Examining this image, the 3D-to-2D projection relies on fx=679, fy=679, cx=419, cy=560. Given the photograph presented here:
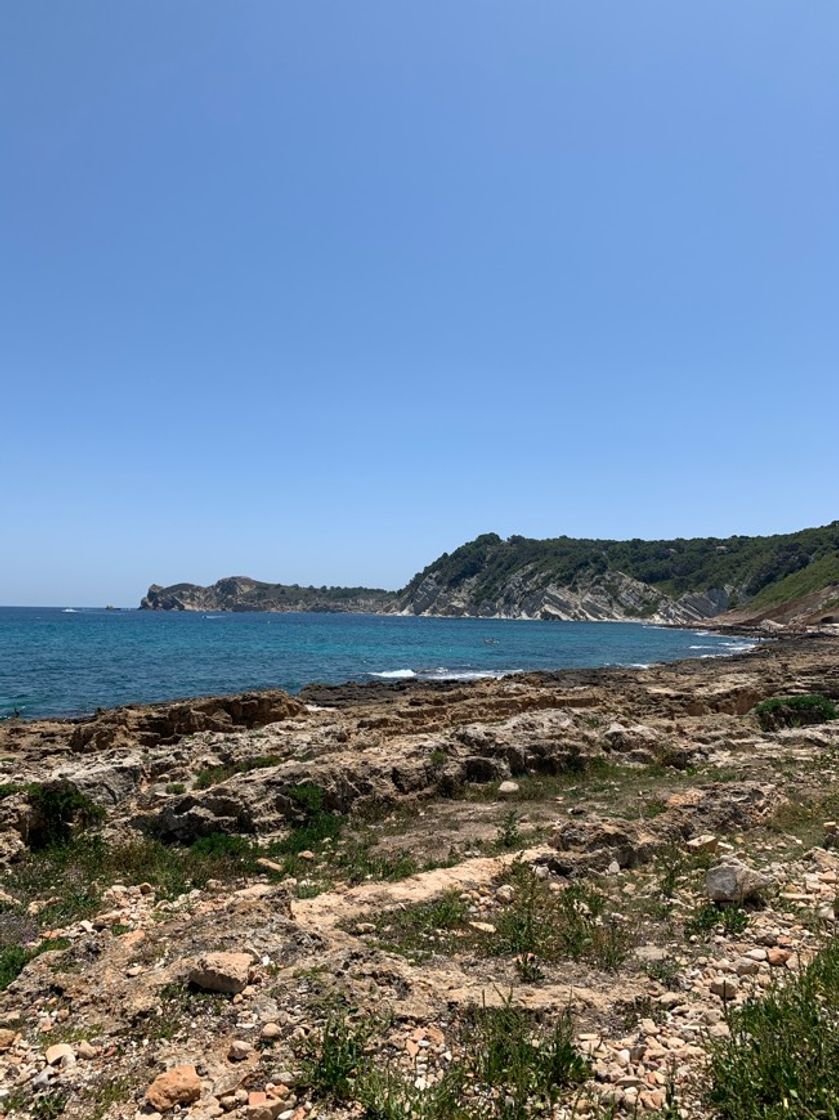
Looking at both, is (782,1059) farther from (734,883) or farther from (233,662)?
(233,662)

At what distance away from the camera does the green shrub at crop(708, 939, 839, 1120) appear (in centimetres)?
475

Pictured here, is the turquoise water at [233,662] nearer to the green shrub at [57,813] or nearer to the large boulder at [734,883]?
the green shrub at [57,813]

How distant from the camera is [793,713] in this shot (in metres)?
25.0

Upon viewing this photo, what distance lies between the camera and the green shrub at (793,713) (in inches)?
971

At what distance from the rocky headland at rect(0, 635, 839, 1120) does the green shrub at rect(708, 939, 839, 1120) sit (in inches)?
1.2

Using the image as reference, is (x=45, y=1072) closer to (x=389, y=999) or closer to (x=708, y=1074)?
(x=389, y=999)

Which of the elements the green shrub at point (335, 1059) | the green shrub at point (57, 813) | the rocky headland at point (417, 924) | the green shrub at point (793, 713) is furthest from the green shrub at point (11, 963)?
the green shrub at point (793, 713)

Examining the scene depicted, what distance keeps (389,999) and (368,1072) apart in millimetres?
1202

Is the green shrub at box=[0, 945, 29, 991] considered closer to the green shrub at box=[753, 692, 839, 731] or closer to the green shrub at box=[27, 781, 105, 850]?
the green shrub at box=[27, 781, 105, 850]

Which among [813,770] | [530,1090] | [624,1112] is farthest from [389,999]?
[813,770]

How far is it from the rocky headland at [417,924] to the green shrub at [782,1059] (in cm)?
3

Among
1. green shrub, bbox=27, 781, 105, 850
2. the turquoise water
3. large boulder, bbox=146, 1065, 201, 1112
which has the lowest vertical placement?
the turquoise water

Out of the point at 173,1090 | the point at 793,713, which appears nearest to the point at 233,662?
the point at 793,713

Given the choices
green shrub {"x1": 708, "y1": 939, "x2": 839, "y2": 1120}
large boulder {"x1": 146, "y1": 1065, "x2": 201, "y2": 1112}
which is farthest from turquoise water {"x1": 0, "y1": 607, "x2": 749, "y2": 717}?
green shrub {"x1": 708, "y1": 939, "x2": 839, "y2": 1120}
